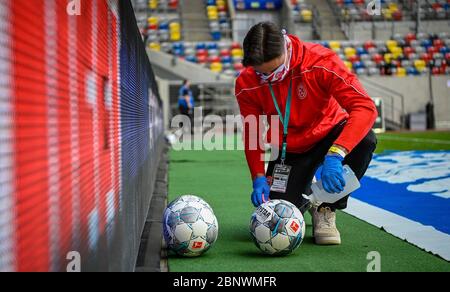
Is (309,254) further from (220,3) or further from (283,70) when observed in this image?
(220,3)

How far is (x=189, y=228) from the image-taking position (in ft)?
12.5

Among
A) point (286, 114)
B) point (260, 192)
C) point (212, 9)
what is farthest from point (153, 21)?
point (260, 192)

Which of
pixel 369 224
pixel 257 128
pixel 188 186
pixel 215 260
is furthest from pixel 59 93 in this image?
pixel 188 186

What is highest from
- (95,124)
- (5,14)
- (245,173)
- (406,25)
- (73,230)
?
(406,25)

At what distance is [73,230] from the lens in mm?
2121

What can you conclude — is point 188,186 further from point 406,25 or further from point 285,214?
point 406,25

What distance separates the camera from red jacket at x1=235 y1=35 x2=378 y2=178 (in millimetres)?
4086

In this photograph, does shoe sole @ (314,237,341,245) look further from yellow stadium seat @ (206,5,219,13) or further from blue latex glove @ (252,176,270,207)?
yellow stadium seat @ (206,5,219,13)

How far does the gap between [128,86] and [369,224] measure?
2129mm

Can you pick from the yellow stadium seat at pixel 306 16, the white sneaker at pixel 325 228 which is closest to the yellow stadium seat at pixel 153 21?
the yellow stadium seat at pixel 306 16

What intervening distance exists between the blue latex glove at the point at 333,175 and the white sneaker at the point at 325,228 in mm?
382

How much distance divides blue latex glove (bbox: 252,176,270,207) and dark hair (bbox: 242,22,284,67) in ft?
3.03

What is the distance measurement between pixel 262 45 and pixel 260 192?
1.04 metres

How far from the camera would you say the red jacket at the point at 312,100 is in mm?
4086
